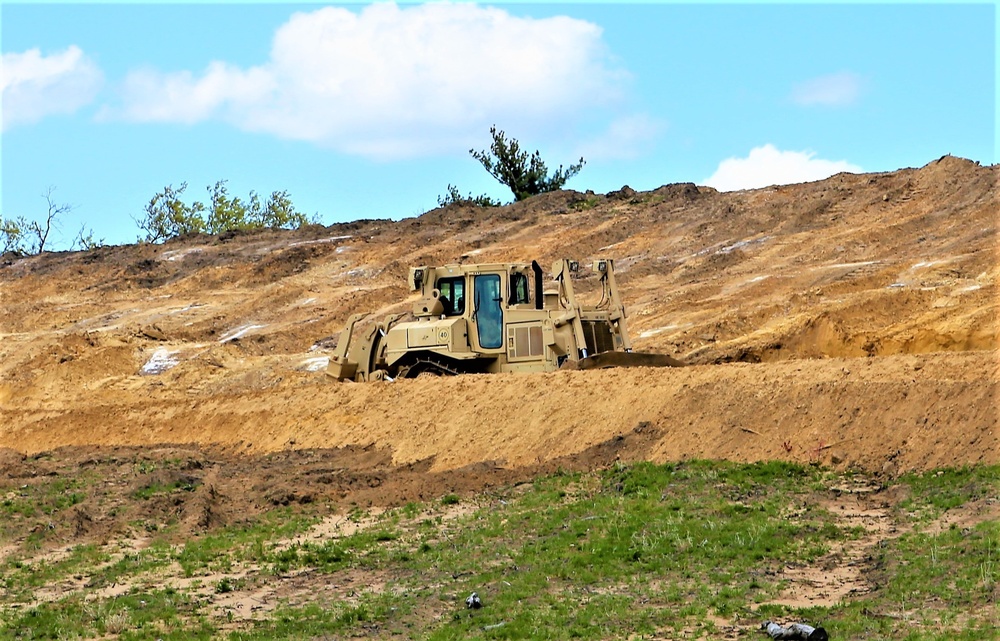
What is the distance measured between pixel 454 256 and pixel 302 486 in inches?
1079

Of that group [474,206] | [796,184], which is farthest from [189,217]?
[796,184]

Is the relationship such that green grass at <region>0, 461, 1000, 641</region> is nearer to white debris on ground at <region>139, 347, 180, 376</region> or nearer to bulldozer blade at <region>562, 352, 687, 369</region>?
bulldozer blade at <region>562, 352, 687, 369</region>

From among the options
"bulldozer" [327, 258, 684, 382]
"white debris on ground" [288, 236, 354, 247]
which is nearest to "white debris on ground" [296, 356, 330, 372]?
"bulldozer" [327, 258, 684, 382]

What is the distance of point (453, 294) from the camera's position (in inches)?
1041

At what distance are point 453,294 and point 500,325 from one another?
1.19 meters

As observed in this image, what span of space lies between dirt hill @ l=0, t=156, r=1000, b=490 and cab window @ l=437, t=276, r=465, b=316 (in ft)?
7.24

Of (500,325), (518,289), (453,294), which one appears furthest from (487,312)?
(453,294)

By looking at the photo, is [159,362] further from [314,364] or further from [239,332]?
[314,364]

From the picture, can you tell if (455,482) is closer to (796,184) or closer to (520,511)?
(520,511)

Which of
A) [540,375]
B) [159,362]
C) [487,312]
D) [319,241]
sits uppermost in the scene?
[319,241]

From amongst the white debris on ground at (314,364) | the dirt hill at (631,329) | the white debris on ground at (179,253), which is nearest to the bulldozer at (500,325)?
the dirt hill at (631,329)

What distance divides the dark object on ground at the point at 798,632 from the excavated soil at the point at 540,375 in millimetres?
5539

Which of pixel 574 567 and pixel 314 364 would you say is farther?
pixel 314 364

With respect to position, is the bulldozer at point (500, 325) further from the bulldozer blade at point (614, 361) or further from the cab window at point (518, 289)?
the bulldozer blade at point (614, 361)
